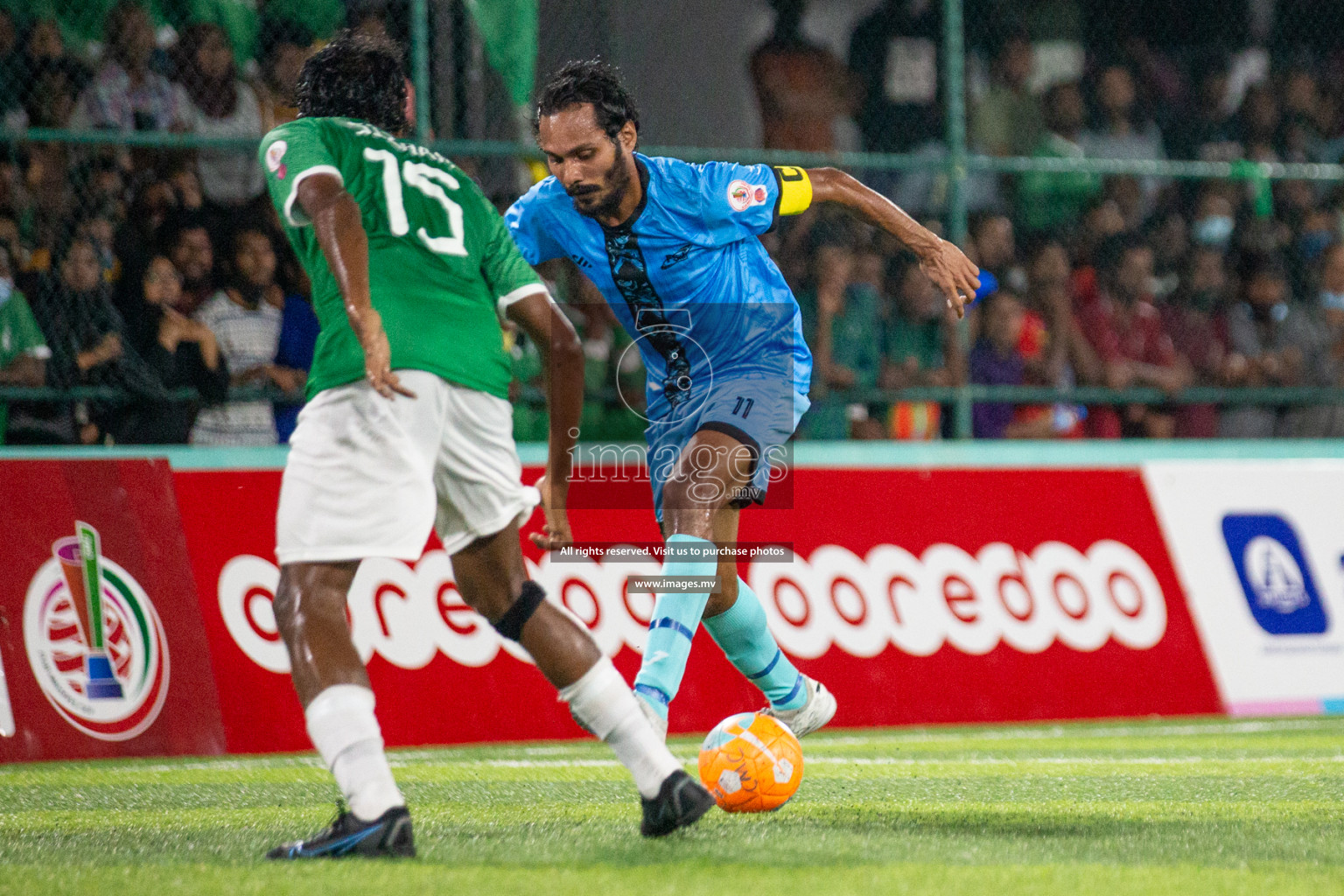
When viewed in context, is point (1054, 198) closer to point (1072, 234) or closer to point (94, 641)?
point (1072, 234)

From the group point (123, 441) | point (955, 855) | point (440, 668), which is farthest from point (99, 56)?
point (955, 855)

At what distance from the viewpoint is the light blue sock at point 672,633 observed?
470 centimetres

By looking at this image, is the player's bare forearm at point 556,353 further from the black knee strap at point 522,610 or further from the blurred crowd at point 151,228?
the blurred crowd at point 151,228

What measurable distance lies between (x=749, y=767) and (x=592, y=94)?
7.05 feet

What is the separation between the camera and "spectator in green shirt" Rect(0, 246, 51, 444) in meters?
7.73

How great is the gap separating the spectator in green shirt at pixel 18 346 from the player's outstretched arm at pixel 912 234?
14.4ft

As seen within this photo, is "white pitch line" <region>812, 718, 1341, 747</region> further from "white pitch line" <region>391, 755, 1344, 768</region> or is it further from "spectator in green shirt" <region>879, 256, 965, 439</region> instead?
"spectator in green shirt" <region>879, 256, 965, 439</region>

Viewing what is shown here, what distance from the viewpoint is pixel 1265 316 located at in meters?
10.9

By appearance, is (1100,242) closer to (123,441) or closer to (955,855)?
(123,441)

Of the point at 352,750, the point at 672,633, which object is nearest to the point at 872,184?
the point at 672,633

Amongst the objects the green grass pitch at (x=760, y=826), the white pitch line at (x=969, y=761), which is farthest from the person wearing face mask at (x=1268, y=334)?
the white pitch line at (x=969, y=761)

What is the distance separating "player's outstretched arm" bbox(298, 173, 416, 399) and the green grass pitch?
1.15 meters

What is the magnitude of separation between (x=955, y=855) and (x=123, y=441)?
5265mm

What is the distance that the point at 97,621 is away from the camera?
668 centimetres
